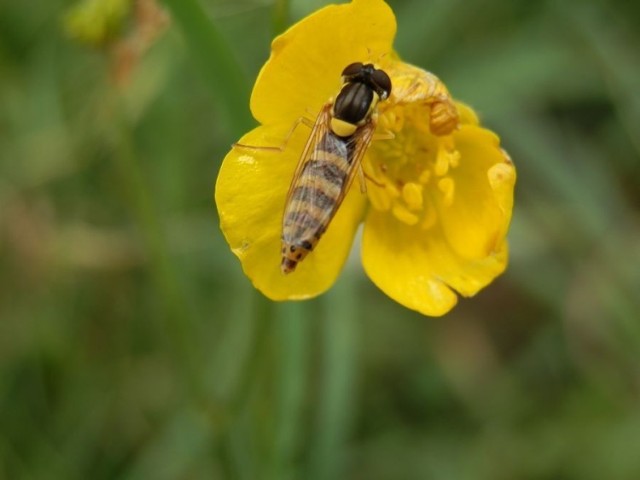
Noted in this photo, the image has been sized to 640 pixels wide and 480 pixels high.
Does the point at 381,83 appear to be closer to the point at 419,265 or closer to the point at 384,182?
the point at 384,182

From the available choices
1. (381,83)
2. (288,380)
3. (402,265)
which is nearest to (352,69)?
(381,83)

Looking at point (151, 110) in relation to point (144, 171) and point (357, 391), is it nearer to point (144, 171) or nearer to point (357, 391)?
point (144, 171)

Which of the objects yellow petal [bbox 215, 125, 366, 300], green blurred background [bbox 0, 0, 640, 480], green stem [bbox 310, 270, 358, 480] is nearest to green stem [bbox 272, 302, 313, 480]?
green stem [bbox 310, 270, 358, 480]

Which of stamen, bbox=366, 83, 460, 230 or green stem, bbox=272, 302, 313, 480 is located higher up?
stamen, bbox=366, 83, 460, 230

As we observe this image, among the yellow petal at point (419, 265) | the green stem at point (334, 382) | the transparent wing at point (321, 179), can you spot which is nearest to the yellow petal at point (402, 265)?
the yellow petal at point (419, 265)

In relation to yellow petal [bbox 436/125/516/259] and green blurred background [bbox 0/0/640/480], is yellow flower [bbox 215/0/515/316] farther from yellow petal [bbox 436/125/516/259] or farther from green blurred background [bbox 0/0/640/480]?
green blurred background [bbox 0/0/640/480]

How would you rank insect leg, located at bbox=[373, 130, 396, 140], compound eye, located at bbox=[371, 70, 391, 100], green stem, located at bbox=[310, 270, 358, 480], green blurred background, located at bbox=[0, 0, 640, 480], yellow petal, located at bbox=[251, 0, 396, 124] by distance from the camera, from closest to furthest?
yellow petal, located at bbox=[251, 0, 396, 124] < compound eye, located at bbox=[371, 70, 391, 100] < insect leg, located at bbox=[373, 130, 396, 140] < green stem, located at bbox=[310, 270, 358, 480] < green blurred background, located at bbox=[0, 0, 640, 480]

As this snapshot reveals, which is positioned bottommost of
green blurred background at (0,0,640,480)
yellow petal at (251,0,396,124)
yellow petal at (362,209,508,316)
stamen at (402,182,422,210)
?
green blurred background at (0,0,640,480)
